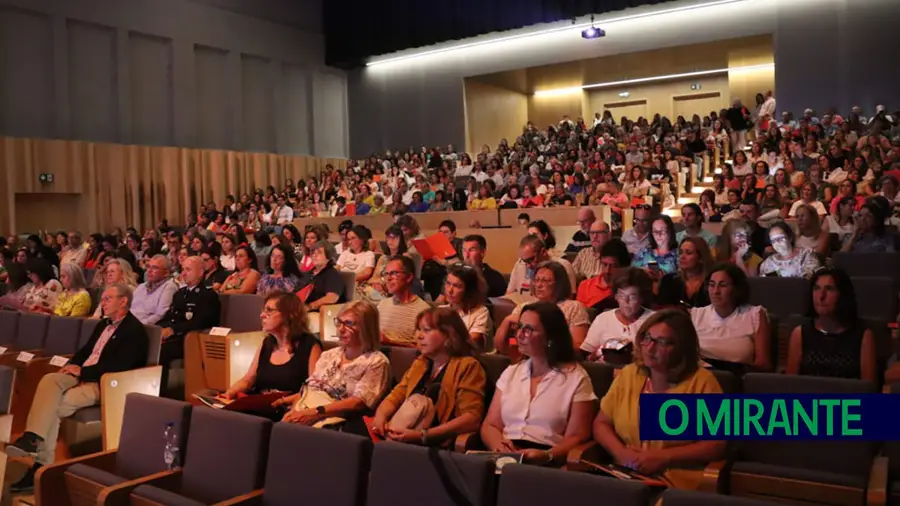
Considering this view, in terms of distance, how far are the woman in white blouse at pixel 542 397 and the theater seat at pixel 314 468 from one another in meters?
0.56

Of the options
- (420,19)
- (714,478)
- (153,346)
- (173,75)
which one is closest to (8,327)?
(153,346)

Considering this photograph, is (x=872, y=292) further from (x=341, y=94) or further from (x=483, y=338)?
(x=341, y=94)

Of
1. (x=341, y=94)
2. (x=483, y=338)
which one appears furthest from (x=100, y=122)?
(x=483, y=338)

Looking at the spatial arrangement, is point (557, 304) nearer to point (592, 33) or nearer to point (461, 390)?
point (461, 390)

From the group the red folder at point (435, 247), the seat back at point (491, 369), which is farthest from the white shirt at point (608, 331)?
the red folder at point (435, 247)

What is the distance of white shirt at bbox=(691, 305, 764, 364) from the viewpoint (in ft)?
10.3

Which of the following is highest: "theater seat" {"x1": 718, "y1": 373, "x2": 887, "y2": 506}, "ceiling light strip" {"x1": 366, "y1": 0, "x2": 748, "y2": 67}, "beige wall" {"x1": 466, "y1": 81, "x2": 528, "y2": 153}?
"ceiling light strip" {"x1": 366, "y1": 0, "x2": 748, "y2": 67}

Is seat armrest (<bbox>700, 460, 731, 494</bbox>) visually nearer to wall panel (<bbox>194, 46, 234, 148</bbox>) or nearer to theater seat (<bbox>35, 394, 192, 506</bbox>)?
theater seat (<bbox>35, 394, 192, 506</bbox>)

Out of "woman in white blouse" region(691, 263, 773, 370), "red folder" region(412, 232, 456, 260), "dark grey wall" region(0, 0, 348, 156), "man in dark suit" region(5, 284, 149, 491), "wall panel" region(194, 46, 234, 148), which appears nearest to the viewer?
"woman in white blouse" region(691, 263, 773, 370)

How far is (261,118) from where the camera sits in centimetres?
1566

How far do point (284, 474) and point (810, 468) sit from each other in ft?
5.42

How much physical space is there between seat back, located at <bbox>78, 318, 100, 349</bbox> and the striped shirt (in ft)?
6.19

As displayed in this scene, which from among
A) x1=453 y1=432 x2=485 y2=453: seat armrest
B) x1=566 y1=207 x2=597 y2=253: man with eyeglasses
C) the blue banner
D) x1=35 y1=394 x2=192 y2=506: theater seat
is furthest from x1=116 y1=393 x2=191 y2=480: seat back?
x1=566 y1=207 x2=597 y2=253: man with eyeglasses

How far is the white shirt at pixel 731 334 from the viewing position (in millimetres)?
3135
